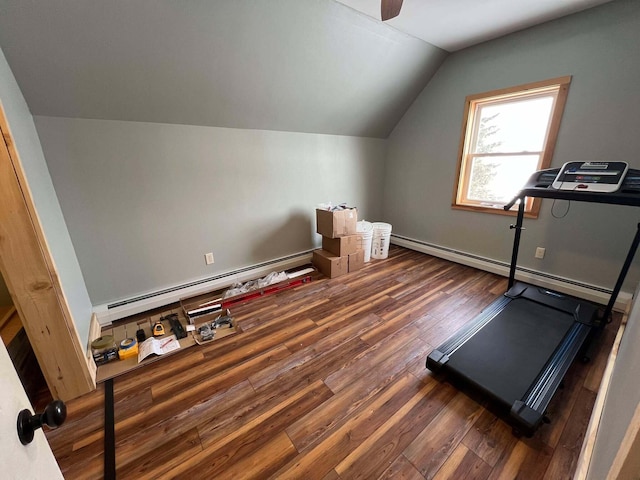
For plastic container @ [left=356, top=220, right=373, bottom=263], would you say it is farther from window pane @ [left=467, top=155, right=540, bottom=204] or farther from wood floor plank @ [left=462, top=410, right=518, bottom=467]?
wood floor plank @ [left=462, top=410, right=518, bottom=467]

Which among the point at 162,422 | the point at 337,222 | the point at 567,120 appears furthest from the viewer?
the point at 337,222

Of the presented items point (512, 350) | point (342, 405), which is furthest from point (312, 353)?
point (512, 350)

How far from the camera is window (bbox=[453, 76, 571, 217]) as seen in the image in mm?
2566

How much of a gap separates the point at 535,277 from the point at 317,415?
2744mm

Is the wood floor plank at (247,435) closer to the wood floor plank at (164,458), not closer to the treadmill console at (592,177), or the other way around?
the wood floor plank at (164,458)

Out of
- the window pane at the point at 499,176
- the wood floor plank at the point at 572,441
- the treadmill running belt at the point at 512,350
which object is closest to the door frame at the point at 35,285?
the treadmill running belt at the point at 512,350

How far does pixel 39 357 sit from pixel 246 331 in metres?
1.21

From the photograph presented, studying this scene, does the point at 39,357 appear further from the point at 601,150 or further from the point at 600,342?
the point at 601,150

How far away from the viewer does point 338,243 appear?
3094mm

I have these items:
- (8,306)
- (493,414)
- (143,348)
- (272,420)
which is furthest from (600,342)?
(8,306)

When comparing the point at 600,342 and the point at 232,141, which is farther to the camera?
the point at 232,141

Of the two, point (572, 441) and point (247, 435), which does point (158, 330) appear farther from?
point (572, 441)

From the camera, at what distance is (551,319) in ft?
6.75

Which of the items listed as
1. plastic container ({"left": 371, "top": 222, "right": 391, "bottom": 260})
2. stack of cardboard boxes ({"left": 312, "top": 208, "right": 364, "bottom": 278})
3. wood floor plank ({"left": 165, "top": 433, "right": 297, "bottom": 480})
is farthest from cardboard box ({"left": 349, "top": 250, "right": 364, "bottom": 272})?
wood floor plank ({"left": 165, "top": 433, "right": 297, "bottom": 480})
